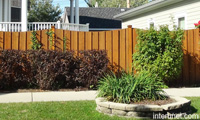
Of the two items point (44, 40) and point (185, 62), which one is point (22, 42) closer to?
point (44, 40)

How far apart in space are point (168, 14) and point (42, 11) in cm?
2232

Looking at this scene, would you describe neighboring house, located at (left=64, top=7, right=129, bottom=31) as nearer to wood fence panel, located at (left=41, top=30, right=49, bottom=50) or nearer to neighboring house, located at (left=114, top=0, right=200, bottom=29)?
neighboring house, located at (left=114, top=0, right=200, bottom=29)

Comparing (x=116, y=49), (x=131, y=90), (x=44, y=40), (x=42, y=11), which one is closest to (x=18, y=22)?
(x=44, y=40)

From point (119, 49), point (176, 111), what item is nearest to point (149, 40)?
point (119, 49)

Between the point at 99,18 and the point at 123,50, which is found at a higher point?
the point at 99,18

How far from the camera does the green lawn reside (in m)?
4.76

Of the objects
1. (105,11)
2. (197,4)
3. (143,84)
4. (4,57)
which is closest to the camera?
(143,84)

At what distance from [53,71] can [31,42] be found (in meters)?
1.44

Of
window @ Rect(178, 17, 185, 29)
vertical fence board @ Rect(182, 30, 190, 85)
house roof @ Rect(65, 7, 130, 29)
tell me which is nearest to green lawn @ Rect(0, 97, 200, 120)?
vertical fence board @ Rect(182, 30, 190, 85)

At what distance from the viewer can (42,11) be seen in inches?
1252

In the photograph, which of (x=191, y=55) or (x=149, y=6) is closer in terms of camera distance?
(x=191, y=55)

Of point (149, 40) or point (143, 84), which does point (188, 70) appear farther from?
point (143, 84)

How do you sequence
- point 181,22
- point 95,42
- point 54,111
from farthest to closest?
point 181,22 < point 95,42 < point 54,111

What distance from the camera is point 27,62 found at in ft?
26.3
